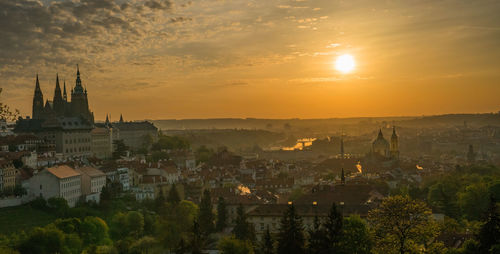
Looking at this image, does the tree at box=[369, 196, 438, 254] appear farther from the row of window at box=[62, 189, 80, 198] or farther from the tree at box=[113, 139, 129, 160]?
the tree at box=[113, 139, 129, 160]

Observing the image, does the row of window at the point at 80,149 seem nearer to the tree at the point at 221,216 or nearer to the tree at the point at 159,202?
the tree at the point at 159,202

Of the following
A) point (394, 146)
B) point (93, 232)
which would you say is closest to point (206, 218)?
point (93, 232)

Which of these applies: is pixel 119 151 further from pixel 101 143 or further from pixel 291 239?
pixel 291 239

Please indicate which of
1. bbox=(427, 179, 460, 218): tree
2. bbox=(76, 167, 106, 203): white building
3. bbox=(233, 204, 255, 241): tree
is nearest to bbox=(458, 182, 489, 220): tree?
bbox=(427, 179, 460, 218): tree

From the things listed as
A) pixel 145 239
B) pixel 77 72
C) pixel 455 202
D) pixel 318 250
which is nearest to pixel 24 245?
pixel 145 239

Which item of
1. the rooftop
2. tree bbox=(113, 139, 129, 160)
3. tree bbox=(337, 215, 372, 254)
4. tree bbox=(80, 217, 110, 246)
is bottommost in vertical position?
tree bbox=(80, 217, 110, 246)

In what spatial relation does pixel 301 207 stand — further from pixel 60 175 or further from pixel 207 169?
pixel 207 169
